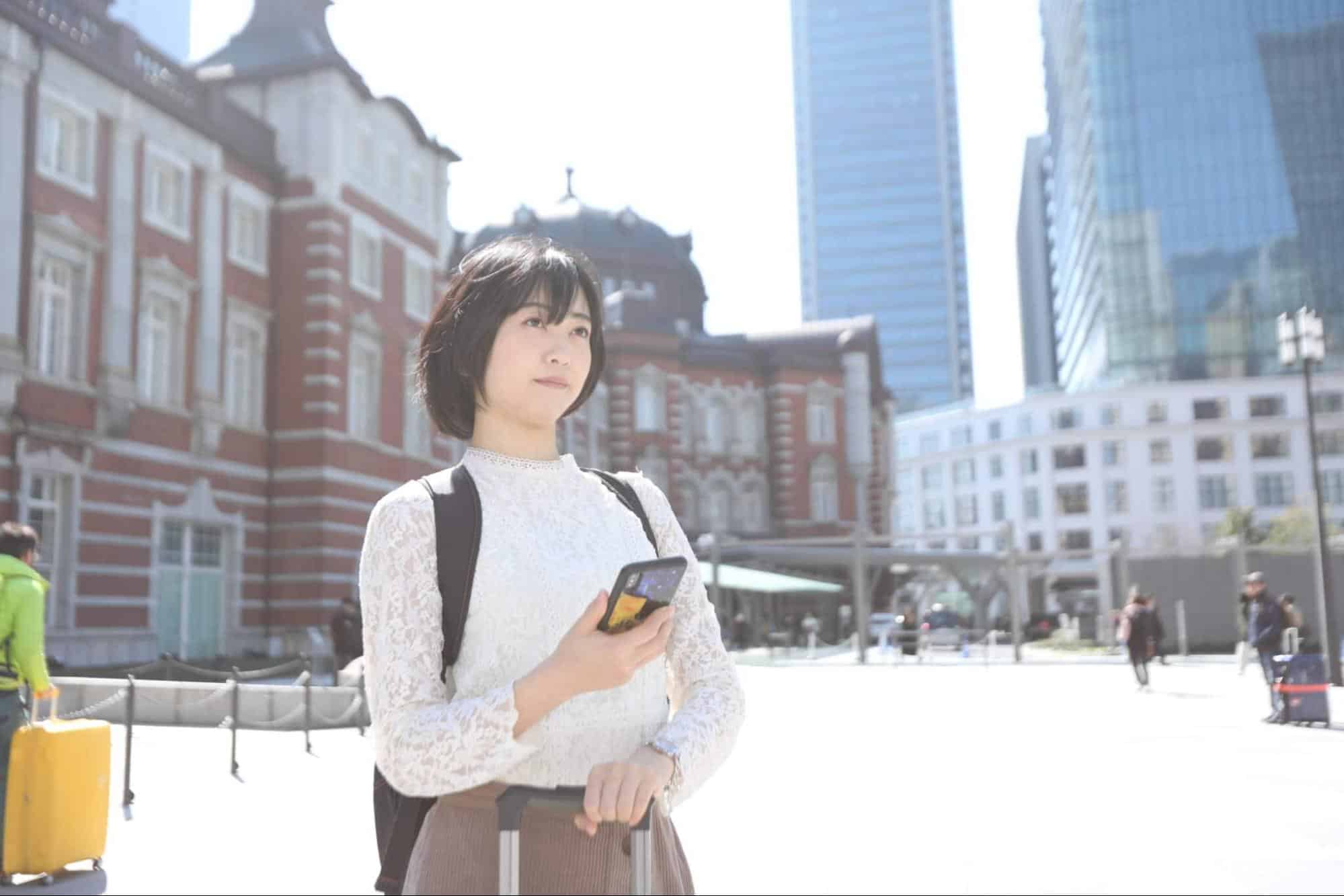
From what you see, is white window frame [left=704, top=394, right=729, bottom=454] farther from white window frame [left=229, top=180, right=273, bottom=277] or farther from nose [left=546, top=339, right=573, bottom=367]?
nose [left=546, top=339, right=573, bottom=367]

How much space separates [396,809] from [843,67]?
166619 mm

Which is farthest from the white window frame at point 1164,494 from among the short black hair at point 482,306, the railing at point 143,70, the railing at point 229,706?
the short black hair at point 482,306

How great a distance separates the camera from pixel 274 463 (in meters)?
26.6

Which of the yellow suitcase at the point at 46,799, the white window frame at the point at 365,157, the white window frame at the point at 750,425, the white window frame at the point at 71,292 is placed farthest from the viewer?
the white window frame at the point at 750,425

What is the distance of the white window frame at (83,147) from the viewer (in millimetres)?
20391

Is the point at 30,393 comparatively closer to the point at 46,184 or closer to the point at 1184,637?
the point at 46,184

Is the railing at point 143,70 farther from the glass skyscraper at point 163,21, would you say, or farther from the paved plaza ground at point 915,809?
the paved plaza ground at point 915,809

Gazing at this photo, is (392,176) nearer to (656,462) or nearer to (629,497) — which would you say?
(656,462)

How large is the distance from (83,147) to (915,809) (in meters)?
18.7

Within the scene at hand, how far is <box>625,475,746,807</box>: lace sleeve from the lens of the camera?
82.8 inches

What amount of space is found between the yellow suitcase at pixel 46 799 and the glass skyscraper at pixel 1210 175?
Answer: 90.5 m

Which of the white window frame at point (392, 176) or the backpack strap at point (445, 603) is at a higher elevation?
the white window frame at point (392, 176)

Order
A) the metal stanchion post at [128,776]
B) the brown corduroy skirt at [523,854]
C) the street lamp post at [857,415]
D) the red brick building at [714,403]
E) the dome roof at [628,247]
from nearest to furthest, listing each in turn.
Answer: the brown corduroy skirt at [523,854]
the metal stanchion post at [128,776]
the red brick building at [714,403]
the street lamp post at [857,415]
the dome roof at [628,247]

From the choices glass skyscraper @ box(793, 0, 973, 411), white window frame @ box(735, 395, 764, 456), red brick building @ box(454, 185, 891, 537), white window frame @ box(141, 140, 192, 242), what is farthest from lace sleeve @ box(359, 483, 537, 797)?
glass skyscraper @ box(793, 0, 973, 411)
